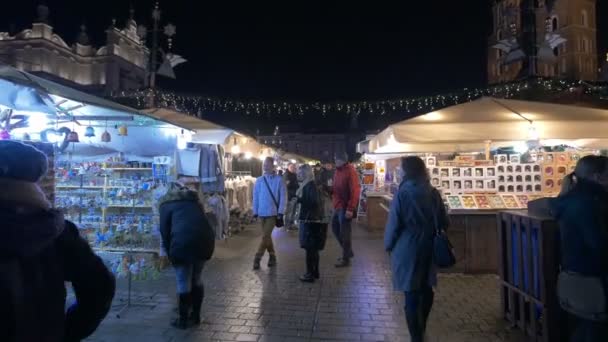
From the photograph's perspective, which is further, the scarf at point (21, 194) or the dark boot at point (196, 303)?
the dark boot at point (196, 303)

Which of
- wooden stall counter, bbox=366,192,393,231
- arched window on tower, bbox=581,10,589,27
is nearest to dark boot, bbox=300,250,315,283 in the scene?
wooden stall counter, bbox=366,192,393,231

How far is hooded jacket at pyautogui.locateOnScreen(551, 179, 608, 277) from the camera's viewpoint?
2.68 metres

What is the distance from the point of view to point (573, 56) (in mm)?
46250

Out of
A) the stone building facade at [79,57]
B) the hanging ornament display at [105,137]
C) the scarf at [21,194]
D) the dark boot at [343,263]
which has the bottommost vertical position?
the dark boot at [343,263]

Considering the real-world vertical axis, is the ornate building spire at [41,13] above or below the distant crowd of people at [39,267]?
above

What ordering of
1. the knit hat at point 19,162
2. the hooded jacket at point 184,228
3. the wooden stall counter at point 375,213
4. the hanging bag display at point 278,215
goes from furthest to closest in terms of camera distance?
the wooden stall counter at point 375,213 < the hanging bag display at point 278,215 < the hooded jacket at point 184,228 < the knit hat at point 19,162

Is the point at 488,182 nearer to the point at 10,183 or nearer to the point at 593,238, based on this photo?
the point at 593,238

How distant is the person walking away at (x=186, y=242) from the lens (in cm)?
414

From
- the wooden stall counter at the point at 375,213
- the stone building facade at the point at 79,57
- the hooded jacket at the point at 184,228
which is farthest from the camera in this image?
the stone building facade at the point at 79,57

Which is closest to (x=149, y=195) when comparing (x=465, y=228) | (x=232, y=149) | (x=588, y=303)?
(x=232, y=149)

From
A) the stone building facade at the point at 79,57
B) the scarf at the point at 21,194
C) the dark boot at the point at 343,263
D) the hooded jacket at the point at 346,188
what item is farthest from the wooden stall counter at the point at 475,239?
the stone building facade at the point at 79,57

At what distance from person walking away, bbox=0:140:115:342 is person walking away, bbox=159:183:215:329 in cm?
241

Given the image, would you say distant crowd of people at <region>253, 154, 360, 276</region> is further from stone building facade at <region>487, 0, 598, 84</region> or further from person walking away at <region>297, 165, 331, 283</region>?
stone building facade at <region>487, 0, 598, 84</region>

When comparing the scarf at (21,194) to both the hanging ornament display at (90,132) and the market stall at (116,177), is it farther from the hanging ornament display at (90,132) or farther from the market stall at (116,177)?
the hanging ornament display at (90,132)
